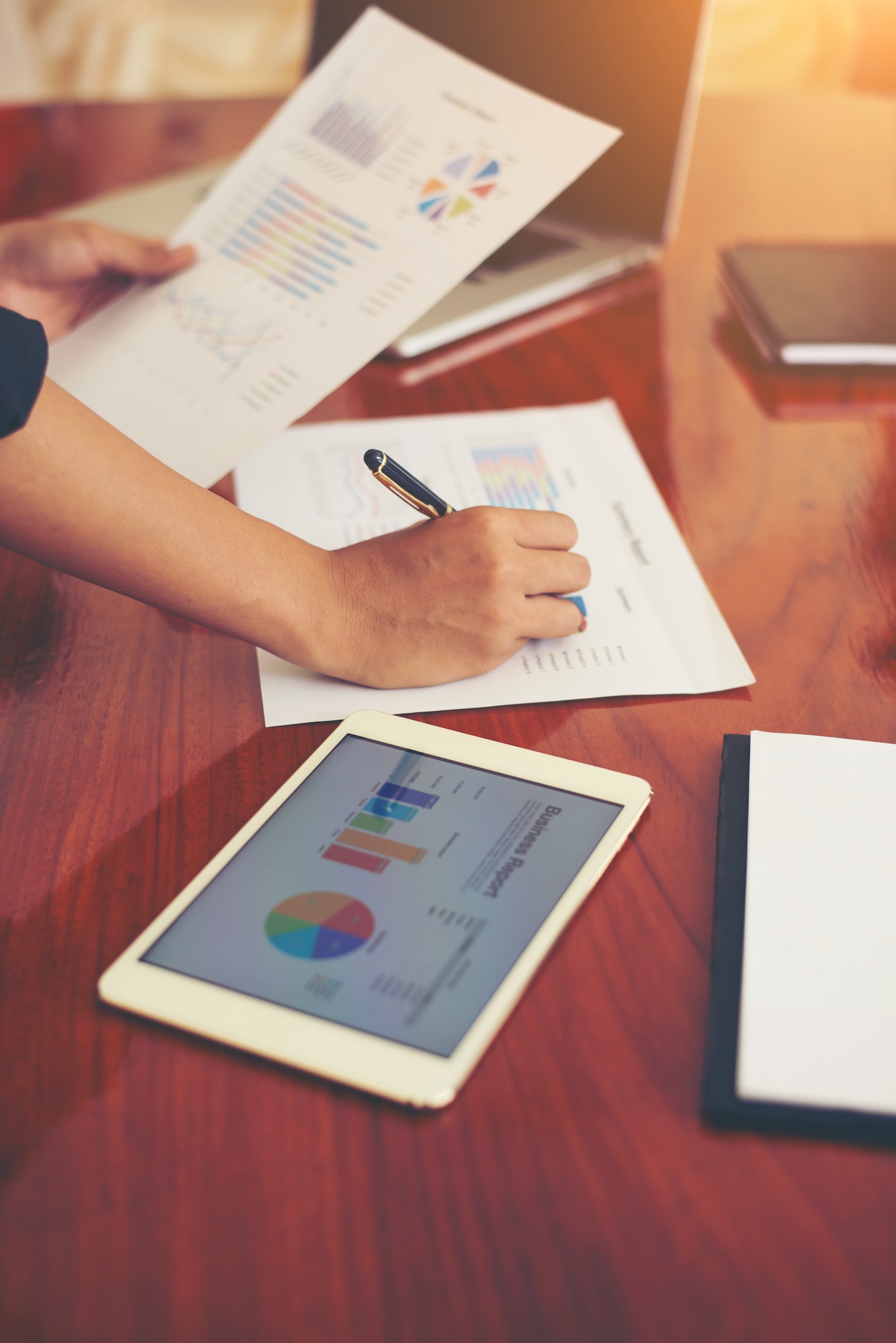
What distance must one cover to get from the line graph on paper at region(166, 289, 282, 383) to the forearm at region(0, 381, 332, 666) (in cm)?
25

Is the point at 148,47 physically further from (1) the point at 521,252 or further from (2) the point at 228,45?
(1) the point at 521,252

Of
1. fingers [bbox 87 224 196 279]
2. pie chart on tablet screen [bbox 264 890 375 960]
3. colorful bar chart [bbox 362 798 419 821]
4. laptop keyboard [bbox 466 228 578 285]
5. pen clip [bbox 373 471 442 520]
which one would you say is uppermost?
fingers [bbox 87 224 196 279]

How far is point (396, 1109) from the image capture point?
0.41m

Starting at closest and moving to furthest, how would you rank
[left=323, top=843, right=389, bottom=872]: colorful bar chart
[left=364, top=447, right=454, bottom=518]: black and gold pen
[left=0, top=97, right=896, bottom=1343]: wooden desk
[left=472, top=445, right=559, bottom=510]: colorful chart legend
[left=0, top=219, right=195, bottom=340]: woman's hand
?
[left=0, top=97, right=896, bottom=1343]: wooden desk < [left=323, top=843, right=389, bottom=872]: colorful bar chart < [left=364, top=447, right=454, bottom=518]: black and gold pen < [left=472, top=445, right=559, bottom=510]: colorful chart legend < [left=0, top=219, right=195, bottom=340]: woman's hand

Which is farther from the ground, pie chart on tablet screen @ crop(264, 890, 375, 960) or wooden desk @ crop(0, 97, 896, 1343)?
pie chart on tablet screen @ crop(264, 890, 375, 960)

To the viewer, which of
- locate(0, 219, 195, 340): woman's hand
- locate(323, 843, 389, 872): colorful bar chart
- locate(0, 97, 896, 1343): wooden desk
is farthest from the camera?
locate(0, 219, 195, 340): woman's hand

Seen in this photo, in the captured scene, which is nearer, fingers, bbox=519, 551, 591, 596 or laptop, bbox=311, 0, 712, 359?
fingers, bbox=519, 551, 591, 596

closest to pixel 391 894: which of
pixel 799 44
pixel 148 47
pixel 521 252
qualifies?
pixel 521 252

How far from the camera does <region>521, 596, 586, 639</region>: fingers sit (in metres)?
0.64

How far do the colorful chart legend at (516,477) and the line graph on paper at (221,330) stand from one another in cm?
19

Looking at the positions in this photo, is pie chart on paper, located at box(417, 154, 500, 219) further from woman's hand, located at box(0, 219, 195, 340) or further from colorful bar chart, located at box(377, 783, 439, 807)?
colorful bar chart, located at box(377, 783, 439, 807)

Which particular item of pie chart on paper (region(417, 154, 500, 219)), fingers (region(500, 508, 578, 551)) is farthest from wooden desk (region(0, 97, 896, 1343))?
pie chart on paper (region(417, 154, 500, 219))

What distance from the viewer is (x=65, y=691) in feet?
2.07

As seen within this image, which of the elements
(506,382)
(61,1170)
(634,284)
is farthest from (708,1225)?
(634,284)
